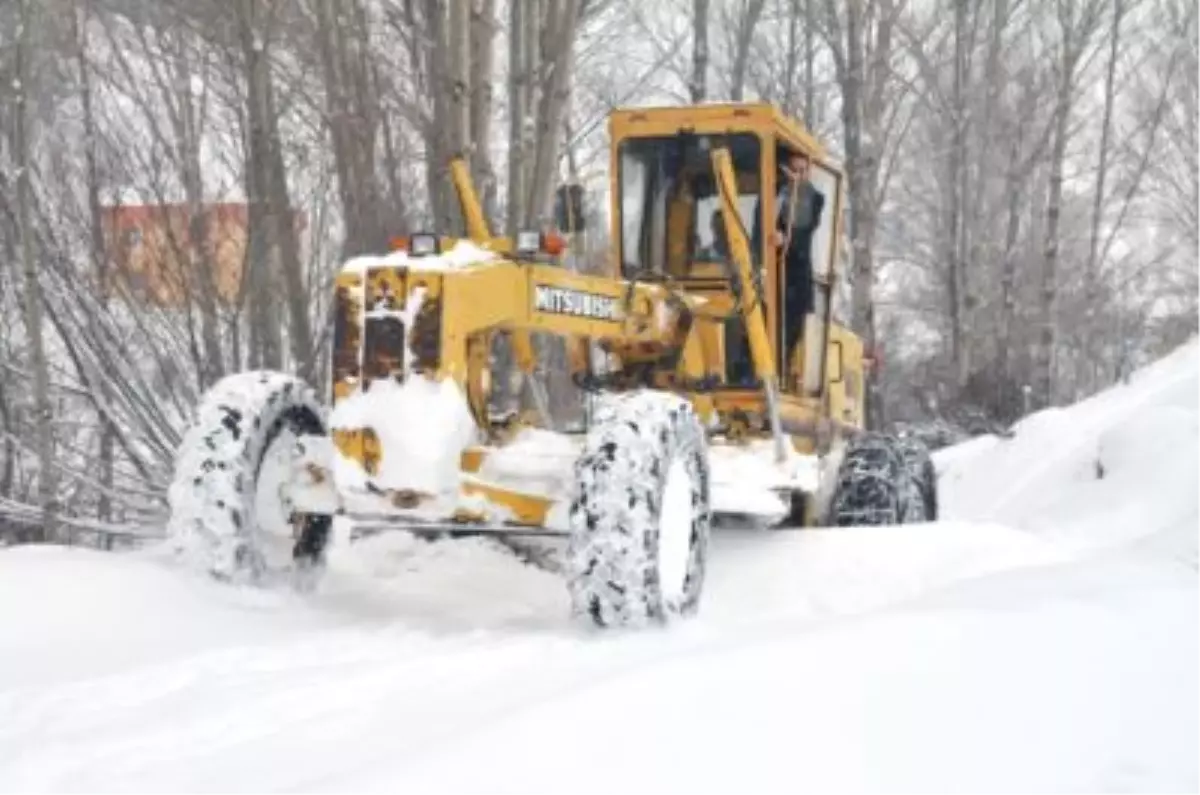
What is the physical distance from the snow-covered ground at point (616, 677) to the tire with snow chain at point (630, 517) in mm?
146

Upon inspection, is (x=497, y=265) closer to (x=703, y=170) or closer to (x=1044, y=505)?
(x=703, y=170)

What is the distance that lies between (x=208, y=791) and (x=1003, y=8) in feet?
89.6

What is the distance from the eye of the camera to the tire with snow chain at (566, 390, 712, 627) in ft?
18.1

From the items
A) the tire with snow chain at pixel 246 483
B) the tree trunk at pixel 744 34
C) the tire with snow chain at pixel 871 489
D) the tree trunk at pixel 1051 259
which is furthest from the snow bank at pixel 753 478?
the tree trunk at pixel 744 34

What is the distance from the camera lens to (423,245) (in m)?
5.95

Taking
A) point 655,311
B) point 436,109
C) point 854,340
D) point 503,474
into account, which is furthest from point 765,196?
point 436,109

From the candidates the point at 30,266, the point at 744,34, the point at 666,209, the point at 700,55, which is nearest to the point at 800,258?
the point at 666,209

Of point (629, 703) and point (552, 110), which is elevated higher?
point (552, 110)

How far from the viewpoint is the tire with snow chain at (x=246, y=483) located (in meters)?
5.98

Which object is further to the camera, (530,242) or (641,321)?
(641,321)

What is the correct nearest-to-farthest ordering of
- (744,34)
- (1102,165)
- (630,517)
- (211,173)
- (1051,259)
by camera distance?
(630,517), (211,173), (1051,259), (744,34), (1102,165)

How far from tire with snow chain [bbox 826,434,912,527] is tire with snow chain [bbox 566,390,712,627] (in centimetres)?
260

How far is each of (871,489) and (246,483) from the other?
377 centimetres

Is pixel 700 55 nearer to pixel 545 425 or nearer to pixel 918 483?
pixel 918 483
